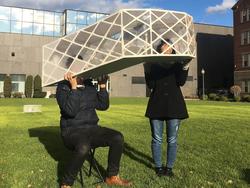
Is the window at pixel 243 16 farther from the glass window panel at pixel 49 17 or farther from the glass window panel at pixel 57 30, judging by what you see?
the glass window panel at pixel 49 17

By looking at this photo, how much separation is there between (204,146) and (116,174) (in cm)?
384

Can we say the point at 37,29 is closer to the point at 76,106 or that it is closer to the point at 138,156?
the point at 138,156

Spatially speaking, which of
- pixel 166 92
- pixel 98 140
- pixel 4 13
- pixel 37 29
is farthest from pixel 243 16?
pixel 98 140

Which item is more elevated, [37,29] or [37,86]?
[37,29]

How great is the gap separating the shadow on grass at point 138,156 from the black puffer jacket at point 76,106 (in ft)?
5.09

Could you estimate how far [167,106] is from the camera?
6.64m

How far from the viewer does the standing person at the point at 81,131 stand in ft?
19.3

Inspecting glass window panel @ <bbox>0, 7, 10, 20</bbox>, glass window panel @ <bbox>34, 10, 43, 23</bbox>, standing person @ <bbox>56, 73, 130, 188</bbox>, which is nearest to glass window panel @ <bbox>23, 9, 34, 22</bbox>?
glass window panel @ <bbox>34, 10, 43, 23</bbox>

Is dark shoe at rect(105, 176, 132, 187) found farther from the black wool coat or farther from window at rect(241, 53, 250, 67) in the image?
window at rect(241, 53, 250, 67)

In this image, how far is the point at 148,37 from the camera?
307 inches

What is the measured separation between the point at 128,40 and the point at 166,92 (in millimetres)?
1556

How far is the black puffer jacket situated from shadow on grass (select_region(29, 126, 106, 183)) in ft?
2.92

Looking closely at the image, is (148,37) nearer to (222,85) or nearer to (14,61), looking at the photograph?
(14,61)

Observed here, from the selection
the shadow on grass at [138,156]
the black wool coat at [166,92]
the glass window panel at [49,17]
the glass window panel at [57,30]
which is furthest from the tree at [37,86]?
the black wool coat at [166,92]
